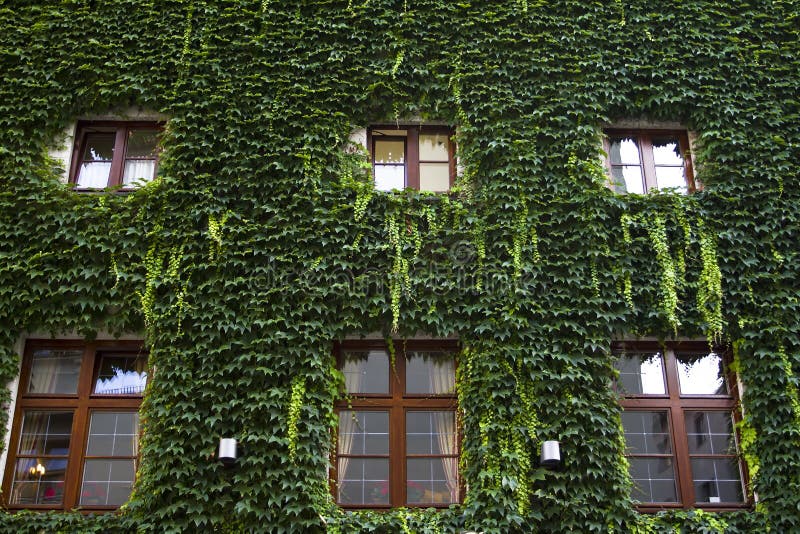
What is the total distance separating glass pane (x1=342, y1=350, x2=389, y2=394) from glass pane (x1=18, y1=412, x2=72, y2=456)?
3523 millimetres

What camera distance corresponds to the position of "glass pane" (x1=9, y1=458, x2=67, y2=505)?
937 cm

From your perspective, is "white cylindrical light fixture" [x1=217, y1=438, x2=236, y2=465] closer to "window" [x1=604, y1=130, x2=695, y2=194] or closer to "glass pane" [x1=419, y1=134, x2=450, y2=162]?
"glass pane" [x1=419, y1=134, x2=450, y2=162]

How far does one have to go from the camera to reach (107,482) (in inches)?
372

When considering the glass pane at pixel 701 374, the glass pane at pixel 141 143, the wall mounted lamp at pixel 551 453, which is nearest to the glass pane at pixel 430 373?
the wall mounted lamp at pixel 551 453

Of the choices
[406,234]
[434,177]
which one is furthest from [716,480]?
[434,177]

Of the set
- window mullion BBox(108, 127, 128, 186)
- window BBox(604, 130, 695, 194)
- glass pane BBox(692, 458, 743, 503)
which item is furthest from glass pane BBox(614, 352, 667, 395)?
window mullion BBox(108, 127, 128, 186)

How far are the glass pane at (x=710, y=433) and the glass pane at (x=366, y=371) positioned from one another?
388 cm

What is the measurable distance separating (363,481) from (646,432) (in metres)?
3.58

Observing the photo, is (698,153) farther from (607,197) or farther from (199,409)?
(199,409)

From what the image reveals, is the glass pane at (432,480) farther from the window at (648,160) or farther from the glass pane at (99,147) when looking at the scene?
the glass pane at (99,147)

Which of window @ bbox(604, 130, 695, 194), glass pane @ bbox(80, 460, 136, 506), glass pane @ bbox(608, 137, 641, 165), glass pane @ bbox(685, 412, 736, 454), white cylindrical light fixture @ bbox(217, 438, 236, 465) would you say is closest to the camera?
white cylindrical light fixture @ bbox(217, 438, 236, 465)

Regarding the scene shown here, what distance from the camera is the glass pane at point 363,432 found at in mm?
9609

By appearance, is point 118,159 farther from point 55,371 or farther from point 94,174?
point 55,371

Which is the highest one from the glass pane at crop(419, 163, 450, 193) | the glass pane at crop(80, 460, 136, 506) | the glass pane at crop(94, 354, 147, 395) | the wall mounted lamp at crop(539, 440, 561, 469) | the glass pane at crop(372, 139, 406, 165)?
the glass pane at crop(372, 139, 406, 165)
